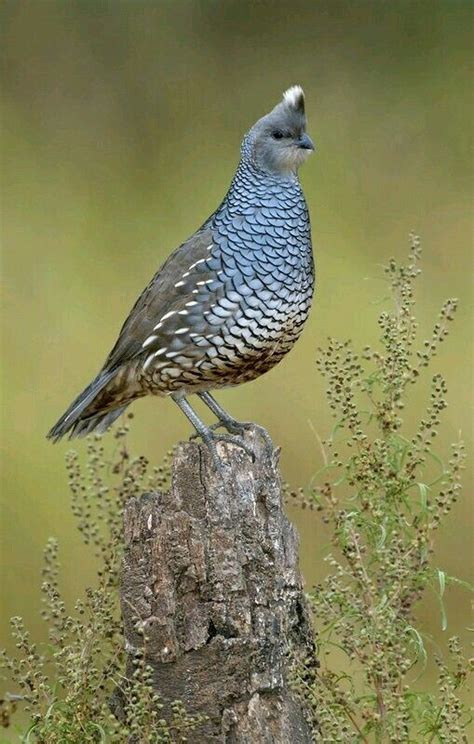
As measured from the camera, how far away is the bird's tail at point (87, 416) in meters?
4.67

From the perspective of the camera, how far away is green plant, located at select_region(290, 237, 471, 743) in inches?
136

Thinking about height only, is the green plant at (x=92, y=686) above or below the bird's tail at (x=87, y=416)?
below

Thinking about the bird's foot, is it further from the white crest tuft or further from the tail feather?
the white crest tuft

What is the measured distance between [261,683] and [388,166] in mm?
5208

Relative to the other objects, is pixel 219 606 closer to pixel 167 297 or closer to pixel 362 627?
pixel 362 627

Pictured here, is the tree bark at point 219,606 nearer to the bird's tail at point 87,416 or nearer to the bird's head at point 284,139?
the bird's tail at point 87,416

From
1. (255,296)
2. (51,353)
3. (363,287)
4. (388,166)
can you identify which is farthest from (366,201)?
(255,296)

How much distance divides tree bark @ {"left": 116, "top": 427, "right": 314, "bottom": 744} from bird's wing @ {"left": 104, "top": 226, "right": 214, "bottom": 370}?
0.79 metres

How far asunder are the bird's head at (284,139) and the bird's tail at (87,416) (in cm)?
77

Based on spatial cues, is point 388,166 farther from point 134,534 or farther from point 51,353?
point 134,534

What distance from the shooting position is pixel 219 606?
366cm

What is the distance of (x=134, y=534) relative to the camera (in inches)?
147

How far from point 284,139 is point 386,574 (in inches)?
61.3

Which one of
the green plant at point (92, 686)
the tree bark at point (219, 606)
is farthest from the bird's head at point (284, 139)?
the green plant at point (92, 686)
